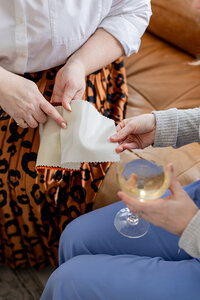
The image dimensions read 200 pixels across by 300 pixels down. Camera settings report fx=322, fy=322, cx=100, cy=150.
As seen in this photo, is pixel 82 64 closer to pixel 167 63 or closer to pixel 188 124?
pixel 188 124

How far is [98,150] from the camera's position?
864mm

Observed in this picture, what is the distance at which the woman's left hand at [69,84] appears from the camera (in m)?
0.99

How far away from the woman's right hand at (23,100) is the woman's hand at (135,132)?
0.19 meters

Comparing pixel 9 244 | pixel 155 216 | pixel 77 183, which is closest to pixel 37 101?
pixel 77 183

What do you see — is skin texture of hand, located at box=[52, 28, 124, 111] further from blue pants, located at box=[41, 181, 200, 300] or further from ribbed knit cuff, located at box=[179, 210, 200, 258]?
ribbed knit cuff, located at box=[179, 210, 200, 258]

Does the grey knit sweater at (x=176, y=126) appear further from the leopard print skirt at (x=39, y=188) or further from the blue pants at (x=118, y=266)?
the leopard print skirt at (x=39, y=188)

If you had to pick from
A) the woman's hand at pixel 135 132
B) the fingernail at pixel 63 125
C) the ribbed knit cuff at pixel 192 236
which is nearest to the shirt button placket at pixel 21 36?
the fingernail at pixel 63 125

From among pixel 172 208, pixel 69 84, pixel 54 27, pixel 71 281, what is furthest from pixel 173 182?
pixel 54 27

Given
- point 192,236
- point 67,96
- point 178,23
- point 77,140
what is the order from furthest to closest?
1. point 178,23
2. point 67,96
3. point 77,140
4. point 192,236

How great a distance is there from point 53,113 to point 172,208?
1.47ft

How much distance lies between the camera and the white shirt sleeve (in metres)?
1.10

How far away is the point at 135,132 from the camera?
0.94m

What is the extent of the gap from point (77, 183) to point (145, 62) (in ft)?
2.40

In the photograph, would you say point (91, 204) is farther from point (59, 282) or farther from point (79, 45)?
point (79, 45)
